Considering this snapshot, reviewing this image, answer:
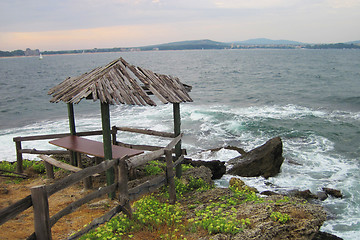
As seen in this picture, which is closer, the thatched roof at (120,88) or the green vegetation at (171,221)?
the green vegetation at (171,221)

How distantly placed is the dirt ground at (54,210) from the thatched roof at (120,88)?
264cm

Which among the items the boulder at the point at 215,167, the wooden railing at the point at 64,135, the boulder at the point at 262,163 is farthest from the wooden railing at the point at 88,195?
the boulder at the point at 262,163

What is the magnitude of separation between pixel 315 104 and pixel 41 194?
109 ft

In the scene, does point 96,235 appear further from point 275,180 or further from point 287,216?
point 275,180

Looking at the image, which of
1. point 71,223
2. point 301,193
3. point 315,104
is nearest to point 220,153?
point 301,193

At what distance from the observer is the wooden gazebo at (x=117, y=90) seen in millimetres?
6953

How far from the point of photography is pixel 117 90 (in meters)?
7.13

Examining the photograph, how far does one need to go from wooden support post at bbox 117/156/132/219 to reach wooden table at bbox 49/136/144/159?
1580 mm

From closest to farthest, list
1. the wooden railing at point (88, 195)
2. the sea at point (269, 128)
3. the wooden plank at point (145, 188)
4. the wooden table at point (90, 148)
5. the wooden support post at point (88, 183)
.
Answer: the wooden railing at point (88, 195) → the wooden plank at point (145, 188) → the wooden table at point (90, 148) → the wooden support post at point (88, 183) → the sea at point (269, 128)

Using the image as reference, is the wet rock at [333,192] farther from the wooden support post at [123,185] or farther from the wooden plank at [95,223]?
the wooden plank at [95,223]

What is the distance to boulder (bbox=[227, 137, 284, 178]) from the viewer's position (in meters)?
14.2

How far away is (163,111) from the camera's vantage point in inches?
1187

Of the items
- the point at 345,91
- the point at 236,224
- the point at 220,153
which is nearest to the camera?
the point at 236,224

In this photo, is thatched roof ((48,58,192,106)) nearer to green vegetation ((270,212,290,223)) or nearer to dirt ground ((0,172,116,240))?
dirt ground ((0,172,116,240))
